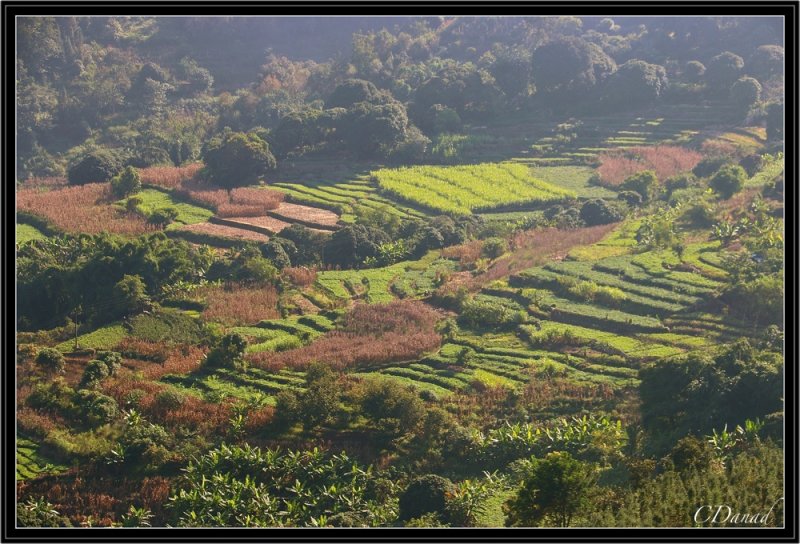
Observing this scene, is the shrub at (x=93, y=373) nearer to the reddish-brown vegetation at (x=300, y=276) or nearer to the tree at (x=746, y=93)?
the reddish-brown vegetation at (x=300, y=276)

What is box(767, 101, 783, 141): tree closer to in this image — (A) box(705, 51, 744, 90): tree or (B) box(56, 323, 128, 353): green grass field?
(A) box(705, 51, 744, 90): tree

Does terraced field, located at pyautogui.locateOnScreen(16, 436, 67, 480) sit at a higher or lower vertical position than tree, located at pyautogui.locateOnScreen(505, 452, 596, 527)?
lower

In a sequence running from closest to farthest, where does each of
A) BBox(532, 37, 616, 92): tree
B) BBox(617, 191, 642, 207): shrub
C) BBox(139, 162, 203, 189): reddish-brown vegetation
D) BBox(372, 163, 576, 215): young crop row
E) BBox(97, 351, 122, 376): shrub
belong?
BBox(97, 351, 122, 376): shrub, BBox(617, 191, 642, 207): shrub, BBox(372, 163, 576, 215): young crop row, BBox(139, 162, 203, 189): reddish-brown vegetation, BBox(532, 37, 616, 92): tree

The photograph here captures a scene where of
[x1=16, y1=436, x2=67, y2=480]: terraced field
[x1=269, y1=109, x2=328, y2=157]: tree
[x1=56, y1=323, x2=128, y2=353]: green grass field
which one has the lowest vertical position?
[x1=16, y1=436, x2=67, y2=480]: terraced field

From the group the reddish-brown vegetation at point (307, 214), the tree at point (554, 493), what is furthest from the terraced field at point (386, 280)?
the tree at point (554, 493)

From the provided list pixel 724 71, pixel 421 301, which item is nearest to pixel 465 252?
pixel 421 301

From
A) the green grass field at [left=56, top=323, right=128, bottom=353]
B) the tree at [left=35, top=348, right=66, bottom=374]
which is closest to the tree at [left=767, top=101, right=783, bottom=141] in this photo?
the green grass field at [left=56, top=323, right=128, bottom=353]

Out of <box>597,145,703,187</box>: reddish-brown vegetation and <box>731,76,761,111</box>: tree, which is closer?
<box>597,145,703,187</box>: reddish-brown vegetation

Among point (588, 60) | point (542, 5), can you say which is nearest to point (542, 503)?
point (542, 5)

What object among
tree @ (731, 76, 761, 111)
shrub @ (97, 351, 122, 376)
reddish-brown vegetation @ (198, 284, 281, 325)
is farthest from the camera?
tree @ (731, 76, 761, 111)
